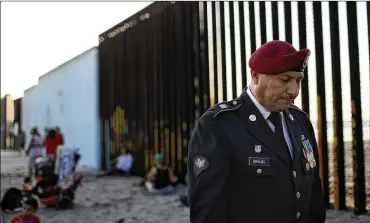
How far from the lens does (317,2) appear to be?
6.50 meters

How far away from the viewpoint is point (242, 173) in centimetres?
176

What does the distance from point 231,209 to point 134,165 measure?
11325mm

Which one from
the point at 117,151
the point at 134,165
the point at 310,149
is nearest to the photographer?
the point at 310,149

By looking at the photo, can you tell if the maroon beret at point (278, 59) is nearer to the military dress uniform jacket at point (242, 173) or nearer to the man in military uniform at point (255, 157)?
the man in military uniform at point (255, 157)

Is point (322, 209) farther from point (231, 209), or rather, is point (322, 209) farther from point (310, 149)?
point (231, 209)

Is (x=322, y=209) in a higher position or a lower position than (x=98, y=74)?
lower

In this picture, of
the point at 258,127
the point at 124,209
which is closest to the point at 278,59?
the point at 258,127

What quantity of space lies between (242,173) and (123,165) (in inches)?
457

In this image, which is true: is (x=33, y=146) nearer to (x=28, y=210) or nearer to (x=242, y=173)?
(x=28, y=210)

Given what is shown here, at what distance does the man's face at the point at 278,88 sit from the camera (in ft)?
5.78

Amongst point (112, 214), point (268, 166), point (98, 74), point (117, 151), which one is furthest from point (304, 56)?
point (98, 74)

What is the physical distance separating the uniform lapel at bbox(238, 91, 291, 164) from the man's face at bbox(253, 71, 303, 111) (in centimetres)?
6

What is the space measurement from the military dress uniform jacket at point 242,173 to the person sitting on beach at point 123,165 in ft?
37.3

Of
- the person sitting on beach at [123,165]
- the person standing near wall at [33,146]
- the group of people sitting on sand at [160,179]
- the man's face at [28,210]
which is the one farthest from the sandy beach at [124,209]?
the person sitting on beach at [123,165]
